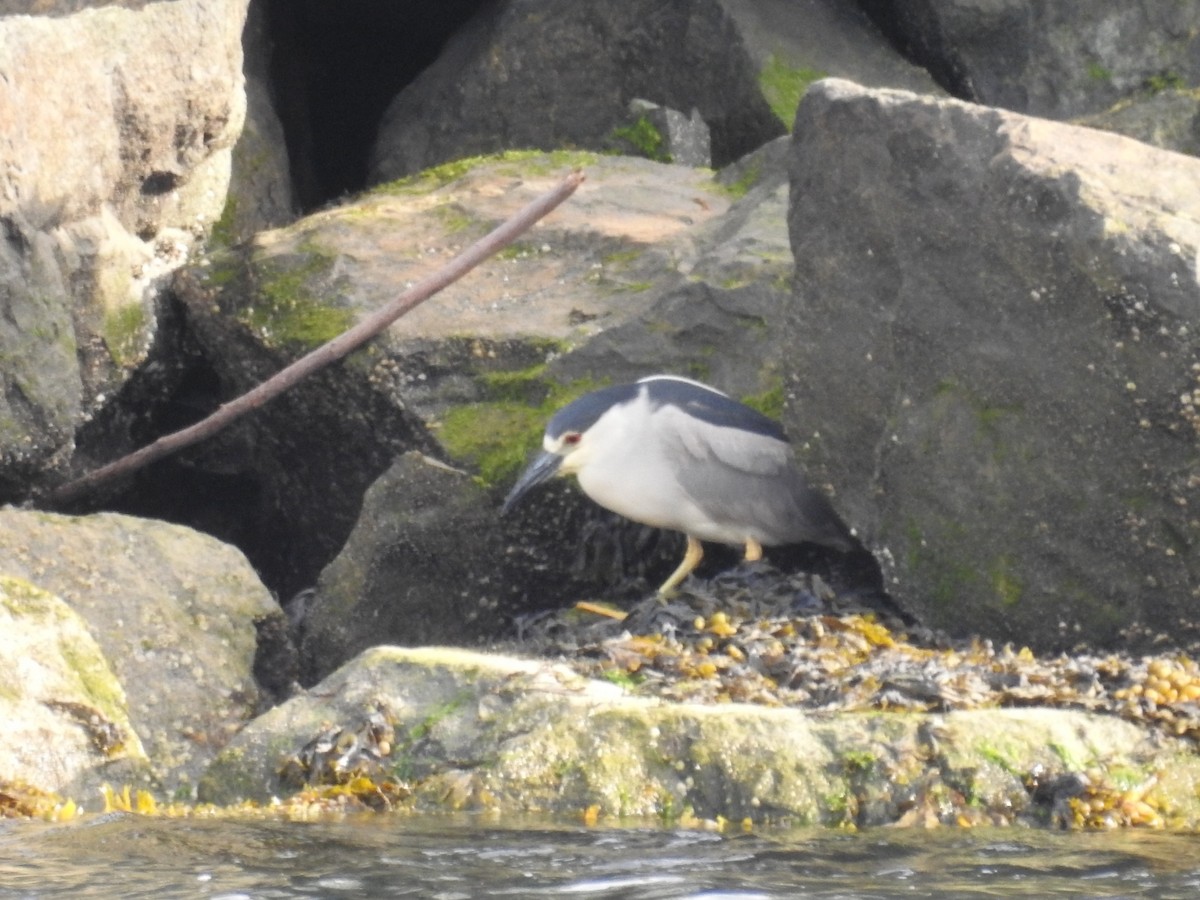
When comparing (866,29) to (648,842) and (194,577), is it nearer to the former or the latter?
(194,577)

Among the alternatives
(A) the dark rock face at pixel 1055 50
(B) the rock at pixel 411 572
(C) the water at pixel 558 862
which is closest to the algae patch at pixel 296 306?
(B) the rock at pixel 411 572

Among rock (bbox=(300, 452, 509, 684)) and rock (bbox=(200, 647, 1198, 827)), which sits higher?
rock (bbox=(300, 452, 509, 684))

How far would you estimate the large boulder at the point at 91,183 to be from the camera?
19.8 ft

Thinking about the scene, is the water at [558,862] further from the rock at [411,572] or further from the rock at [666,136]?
the rock at [666,136]

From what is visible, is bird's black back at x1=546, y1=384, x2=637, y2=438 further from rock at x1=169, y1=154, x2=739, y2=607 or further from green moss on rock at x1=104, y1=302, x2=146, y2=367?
green moss on rock at x1=104, y1=302, x2=146, y2=367

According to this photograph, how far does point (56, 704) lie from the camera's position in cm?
475

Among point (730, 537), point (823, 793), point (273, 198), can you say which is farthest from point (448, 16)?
point (823, 793)

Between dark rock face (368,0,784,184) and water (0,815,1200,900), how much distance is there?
16.9 feet

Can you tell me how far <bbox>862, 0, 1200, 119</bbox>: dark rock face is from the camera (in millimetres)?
8555

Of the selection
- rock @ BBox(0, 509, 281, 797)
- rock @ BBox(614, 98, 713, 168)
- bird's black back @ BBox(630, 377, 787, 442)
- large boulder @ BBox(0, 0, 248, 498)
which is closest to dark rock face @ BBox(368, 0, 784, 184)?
rock @ BBox(614, 98, 713, 168)

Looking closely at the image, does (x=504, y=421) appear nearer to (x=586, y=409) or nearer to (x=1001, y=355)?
(x=586, y=409)

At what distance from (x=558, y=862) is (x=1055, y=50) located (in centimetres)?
604

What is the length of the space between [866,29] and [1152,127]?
5.84 feet

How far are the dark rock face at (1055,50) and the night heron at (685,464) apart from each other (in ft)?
11.1
